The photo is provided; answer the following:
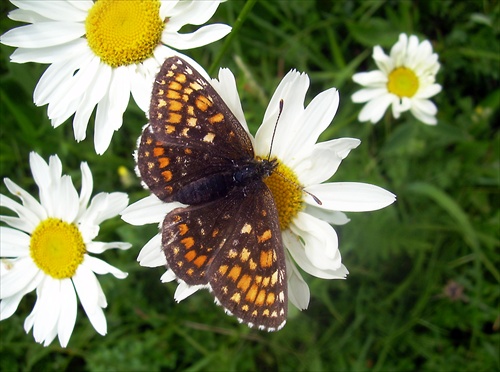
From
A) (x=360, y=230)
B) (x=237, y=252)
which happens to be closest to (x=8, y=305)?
Result: (x=237, y=252)

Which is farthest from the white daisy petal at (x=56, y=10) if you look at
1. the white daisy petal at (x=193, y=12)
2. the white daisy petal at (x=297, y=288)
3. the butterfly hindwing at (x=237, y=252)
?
the white daisy petal at (x=297, y=288)

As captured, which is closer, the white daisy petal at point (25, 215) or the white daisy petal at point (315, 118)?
Answer: the white daisy petal at point (315, 118)

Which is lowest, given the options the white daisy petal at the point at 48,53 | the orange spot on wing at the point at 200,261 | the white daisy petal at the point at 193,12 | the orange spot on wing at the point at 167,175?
the orange spot on wing at the point at 200,261

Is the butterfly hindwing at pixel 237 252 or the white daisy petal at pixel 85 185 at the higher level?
the butterfly hindwing at pixel 237 252

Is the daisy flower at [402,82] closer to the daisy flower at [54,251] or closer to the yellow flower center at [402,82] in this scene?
the yellow flower center at [402,82]

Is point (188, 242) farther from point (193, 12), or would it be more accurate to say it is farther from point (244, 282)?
point (193, 12)

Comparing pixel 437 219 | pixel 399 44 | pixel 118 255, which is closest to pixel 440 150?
pixel 437 219

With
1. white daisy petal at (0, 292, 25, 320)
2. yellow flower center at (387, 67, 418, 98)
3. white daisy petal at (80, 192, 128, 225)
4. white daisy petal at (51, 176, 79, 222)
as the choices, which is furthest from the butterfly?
yellow flower center at (387, 67, 418, 98)

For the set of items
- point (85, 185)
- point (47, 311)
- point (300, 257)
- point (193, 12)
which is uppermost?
point (193, 12)
